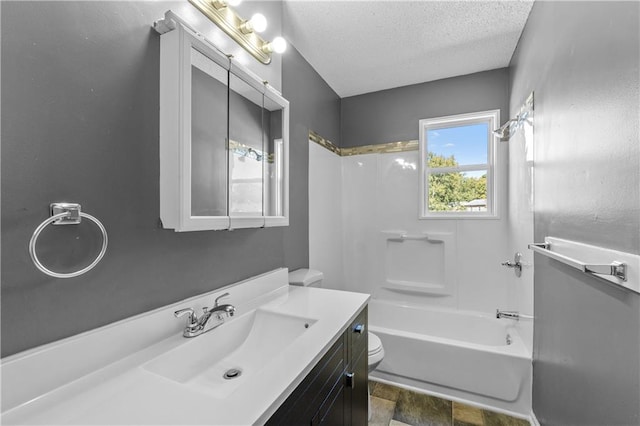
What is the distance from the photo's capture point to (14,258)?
70 centimetres

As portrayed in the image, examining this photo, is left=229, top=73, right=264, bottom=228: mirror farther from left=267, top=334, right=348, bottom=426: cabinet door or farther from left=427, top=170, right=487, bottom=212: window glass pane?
left=427, top=170, right=487, bottom=212: window glass pane

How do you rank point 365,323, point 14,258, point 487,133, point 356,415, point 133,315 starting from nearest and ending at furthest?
point 14,258 → point 133,315 → point 356,415 → point 365,323 → point 487,133

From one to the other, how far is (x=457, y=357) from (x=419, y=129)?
2039 mm

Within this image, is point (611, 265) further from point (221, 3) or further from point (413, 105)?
point (413, 105)

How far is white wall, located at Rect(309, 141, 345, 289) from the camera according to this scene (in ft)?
7.96

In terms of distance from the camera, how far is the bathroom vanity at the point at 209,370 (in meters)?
0.66

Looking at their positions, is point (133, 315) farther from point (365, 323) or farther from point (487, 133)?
point (487, 133)

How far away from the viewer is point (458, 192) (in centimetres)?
270

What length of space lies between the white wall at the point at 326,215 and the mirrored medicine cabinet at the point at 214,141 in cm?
81

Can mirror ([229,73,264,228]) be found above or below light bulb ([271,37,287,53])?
below

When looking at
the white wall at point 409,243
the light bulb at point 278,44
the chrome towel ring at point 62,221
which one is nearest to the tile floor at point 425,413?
the white wall at point 409,243

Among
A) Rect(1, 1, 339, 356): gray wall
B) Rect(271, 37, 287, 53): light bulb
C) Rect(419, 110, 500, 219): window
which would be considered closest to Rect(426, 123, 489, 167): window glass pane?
Rect(419, 110, 500, 219): window

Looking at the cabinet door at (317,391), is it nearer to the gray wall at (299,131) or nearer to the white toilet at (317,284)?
the white toilet at (317,284)

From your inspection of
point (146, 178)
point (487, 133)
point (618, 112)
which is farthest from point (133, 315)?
point (487, 133)
